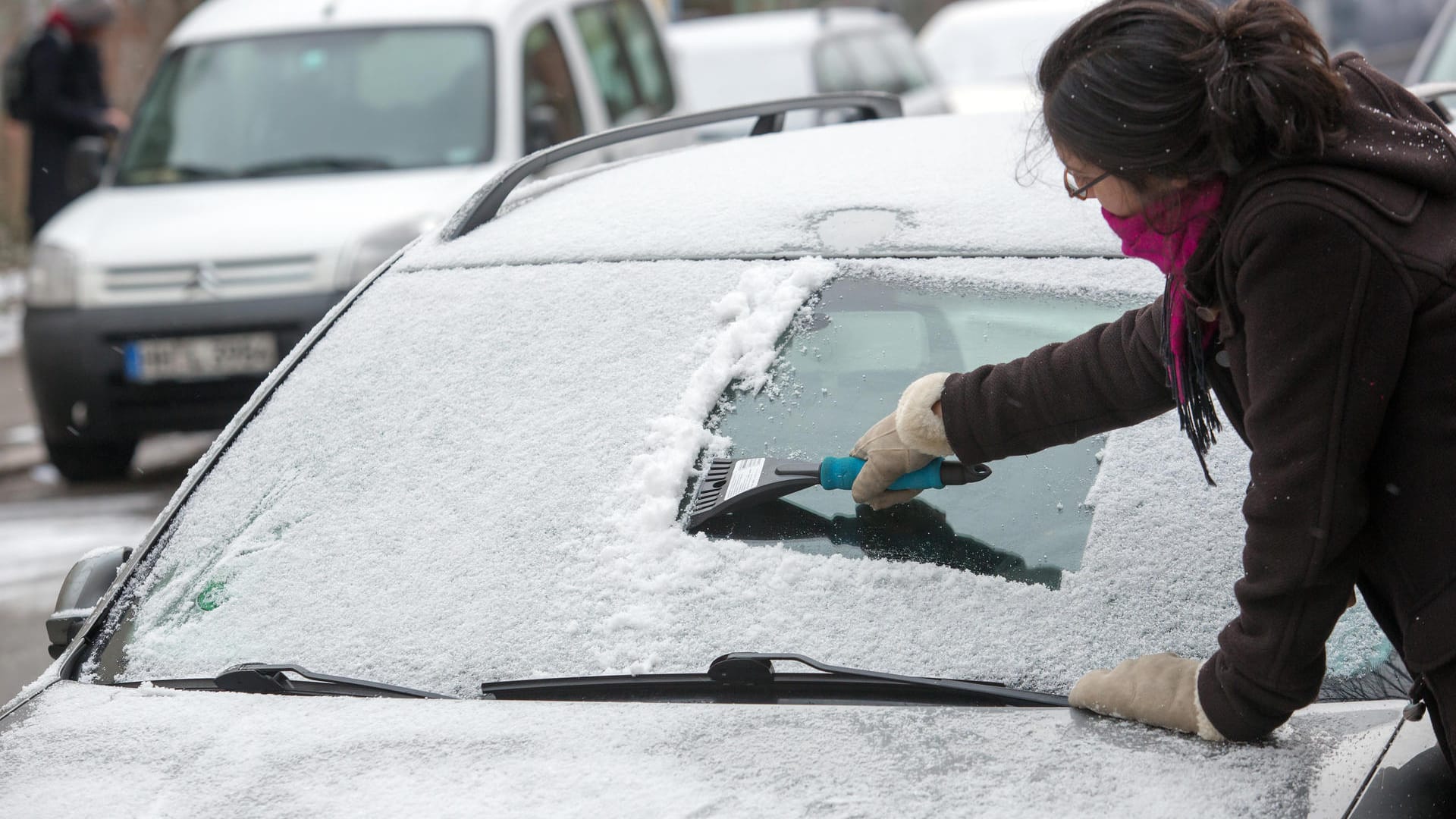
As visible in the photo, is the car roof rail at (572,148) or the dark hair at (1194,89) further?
the car roof rail at (572,148)

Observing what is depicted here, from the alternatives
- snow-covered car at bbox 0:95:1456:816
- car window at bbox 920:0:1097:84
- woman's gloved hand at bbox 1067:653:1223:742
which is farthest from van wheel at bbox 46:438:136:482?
car window at bbox 920:0:1097:84

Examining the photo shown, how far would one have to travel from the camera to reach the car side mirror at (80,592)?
2016 millimetres

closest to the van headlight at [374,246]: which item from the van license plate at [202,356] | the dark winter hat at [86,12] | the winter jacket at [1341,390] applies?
the van license plate at [202,356]

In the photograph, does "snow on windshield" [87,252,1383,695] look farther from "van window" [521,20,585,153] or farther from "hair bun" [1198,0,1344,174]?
"van window" [521,20,585,153]

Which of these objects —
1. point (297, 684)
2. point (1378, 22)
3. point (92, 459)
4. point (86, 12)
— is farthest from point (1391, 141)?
point (1378, 22)

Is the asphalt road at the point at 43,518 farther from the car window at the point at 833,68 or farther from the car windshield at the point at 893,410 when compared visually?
the car window at the point at 833,68

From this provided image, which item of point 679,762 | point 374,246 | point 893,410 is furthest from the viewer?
point 374,246

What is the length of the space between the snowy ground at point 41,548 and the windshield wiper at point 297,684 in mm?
2664

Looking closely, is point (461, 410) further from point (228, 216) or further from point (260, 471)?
point (228, 216)

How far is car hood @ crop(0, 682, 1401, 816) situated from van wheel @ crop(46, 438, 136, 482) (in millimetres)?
4936

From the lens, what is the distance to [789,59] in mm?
9188

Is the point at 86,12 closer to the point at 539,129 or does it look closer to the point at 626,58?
the point at 626,58

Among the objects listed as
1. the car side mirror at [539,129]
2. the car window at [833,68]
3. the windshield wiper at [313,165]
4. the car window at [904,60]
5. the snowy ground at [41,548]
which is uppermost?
the car side mirror at [539,129]

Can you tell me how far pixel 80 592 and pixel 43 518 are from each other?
421 cm
